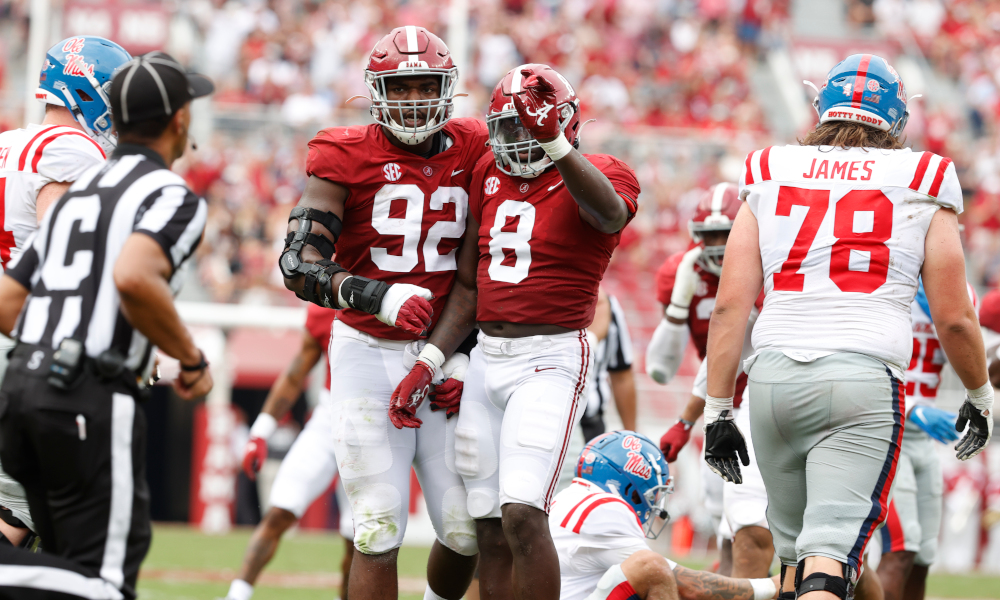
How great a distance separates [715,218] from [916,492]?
1.79 metres

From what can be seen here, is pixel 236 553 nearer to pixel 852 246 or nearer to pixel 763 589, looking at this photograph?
pixel 763 589

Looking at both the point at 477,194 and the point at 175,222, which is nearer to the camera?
the point at 175,222

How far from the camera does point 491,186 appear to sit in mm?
4418

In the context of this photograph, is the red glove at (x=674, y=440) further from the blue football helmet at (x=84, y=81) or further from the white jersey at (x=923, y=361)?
the blue football helmet at (x=84, y=81)

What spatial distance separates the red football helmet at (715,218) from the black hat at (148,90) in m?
3.07

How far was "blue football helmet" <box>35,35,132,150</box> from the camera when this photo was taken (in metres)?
4.54

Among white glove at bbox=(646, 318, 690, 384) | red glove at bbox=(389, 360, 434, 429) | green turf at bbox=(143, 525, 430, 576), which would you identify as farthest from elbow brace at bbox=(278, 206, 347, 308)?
green turf at bbox=(143, 525, 430, 576)

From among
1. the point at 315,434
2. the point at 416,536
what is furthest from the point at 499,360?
the point at 416,536

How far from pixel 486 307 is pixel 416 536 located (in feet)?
32.9

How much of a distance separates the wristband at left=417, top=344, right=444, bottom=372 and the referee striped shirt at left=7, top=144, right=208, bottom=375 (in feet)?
3.69

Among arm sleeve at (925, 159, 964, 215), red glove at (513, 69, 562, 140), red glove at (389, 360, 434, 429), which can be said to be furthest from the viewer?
red glove at (389, 360, 434, 429)

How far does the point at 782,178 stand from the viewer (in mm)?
3963

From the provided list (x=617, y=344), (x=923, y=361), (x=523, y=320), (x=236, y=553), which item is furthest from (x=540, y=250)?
(x=236, y=553)

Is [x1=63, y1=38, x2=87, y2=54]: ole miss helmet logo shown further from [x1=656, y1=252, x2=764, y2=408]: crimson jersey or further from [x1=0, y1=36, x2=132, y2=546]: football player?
[x1=656, y1=252, x2=764, y2=408]: crimson jersey
